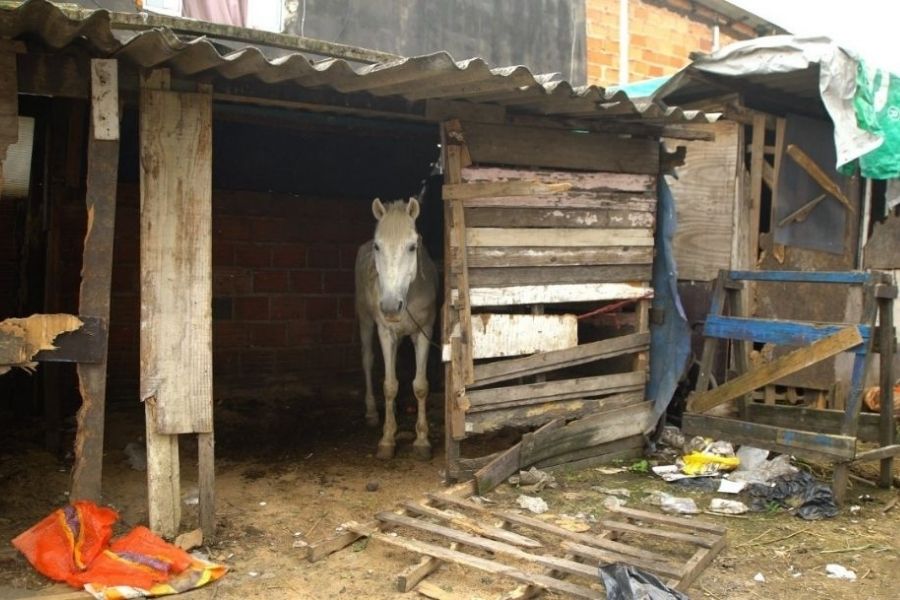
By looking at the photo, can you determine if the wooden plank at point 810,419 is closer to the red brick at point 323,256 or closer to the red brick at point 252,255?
the red brick at point 323,256

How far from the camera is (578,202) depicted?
6023mm

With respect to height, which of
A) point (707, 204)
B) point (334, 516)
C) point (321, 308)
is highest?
point (707, 204)

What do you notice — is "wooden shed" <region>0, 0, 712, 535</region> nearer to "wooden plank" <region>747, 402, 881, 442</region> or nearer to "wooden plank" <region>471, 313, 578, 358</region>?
"wooden plank" <region>471, 313, 578, 358</region>

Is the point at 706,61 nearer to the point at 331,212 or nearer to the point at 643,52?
the point at 331,212

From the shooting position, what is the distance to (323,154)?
8.05m

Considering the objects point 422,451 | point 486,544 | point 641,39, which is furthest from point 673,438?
point 641,39

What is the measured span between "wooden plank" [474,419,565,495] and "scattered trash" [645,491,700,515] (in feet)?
3.02

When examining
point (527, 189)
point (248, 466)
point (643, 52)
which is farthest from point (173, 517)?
point (643, 52)

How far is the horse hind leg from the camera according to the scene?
7520 mm

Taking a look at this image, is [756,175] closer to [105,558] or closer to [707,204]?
[707,204]

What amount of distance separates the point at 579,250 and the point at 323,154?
3.33 metres

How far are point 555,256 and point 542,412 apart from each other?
4.10 ft

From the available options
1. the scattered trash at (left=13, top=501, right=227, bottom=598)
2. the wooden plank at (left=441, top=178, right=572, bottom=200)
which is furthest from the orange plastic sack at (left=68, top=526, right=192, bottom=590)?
the wooden plank at (left=441, top=178, right=572, bottom=200)

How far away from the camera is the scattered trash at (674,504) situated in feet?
17.0
